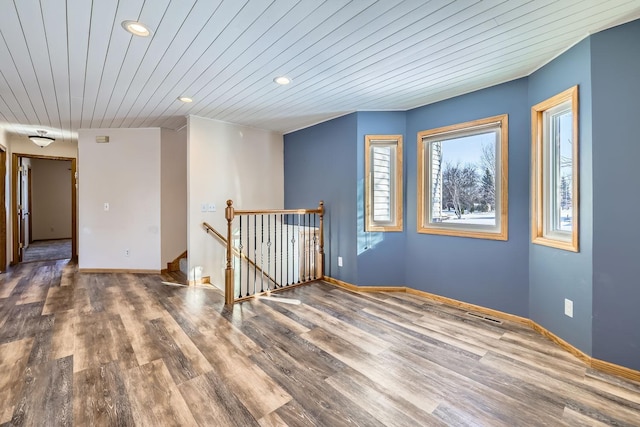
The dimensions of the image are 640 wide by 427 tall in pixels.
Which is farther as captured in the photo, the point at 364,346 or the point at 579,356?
the point at 364,346

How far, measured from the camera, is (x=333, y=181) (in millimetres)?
4094

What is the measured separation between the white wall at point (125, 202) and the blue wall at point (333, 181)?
2333 mm

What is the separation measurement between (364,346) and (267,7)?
8.22 ft

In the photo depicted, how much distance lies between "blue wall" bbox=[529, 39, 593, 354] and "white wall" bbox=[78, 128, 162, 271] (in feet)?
16.6

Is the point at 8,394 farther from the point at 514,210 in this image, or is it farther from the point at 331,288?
the point at 514,210

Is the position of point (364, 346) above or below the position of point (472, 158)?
below

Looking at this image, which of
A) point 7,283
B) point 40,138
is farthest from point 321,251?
point 40,138

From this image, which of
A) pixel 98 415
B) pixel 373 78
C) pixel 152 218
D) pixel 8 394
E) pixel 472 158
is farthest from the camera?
pixel 152 218

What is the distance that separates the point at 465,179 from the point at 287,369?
2719 mm

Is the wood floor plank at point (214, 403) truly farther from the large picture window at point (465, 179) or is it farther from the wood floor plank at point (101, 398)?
the large picture window at point (465, 179)

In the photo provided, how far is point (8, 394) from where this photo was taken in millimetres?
1724

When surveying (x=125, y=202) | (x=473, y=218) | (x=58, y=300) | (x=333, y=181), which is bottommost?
(x=58, y=300)

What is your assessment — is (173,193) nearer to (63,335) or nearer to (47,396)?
(63,335)

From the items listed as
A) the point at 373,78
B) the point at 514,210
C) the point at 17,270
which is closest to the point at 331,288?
the point at 514,210
